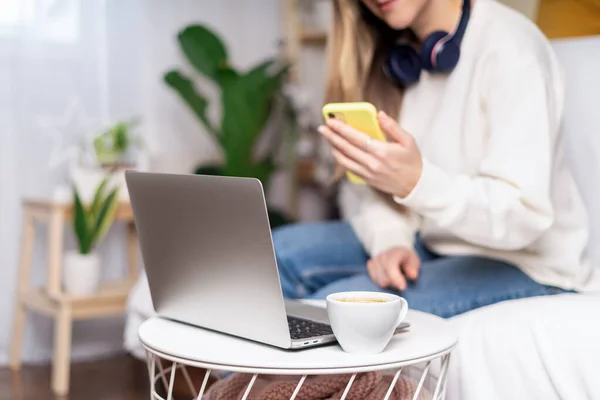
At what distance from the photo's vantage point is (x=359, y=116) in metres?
1.01

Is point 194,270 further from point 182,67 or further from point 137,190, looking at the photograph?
point 182,67

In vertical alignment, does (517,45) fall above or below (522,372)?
above

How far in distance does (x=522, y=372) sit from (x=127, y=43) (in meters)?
1.90

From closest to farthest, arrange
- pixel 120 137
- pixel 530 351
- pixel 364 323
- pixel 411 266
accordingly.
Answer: pixel 364 323, pixel 530 351, pixel 411 266, pixel 120 137

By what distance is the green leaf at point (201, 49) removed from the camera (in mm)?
2465

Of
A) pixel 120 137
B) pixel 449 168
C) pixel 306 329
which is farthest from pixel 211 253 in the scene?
pixel 120 137

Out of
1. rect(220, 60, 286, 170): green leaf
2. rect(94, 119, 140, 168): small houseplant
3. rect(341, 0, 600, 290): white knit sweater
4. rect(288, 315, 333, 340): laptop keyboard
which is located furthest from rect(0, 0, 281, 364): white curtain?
rect(288, 315, 333, 340): laptop keyboard

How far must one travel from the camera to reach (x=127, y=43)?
2496 mm

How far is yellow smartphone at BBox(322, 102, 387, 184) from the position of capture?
989mm

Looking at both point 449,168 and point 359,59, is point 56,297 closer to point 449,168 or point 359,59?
point 359,59

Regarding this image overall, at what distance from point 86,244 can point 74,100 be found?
50cm

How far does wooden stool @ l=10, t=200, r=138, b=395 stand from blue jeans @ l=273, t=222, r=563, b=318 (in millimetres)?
874

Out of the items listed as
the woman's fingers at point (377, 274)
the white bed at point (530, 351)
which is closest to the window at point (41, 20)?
the woman's fingers at point (377, 274)

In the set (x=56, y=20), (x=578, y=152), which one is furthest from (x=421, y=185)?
(x=56, y=20)
